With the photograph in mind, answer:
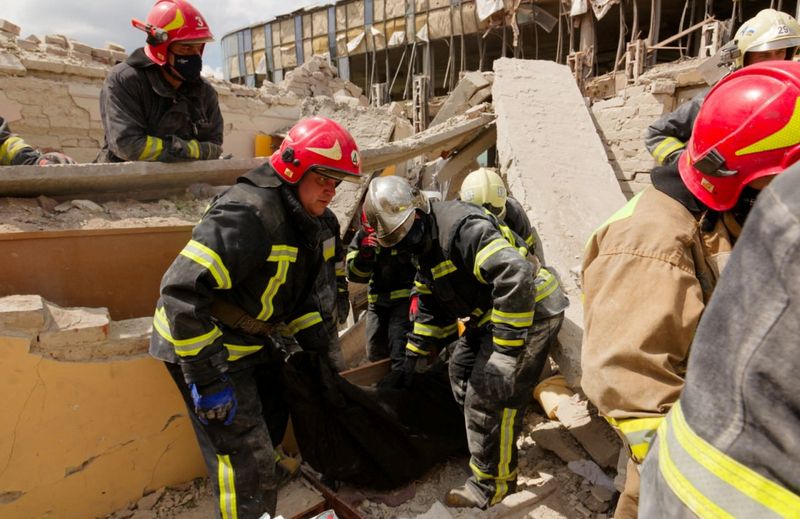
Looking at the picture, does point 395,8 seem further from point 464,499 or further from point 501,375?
point 464,499

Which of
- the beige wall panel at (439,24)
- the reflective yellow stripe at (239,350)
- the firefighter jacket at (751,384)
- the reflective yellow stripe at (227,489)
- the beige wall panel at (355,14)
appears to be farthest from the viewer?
the beige wall panel at (355,14)

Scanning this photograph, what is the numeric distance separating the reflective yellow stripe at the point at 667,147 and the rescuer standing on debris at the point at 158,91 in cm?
313

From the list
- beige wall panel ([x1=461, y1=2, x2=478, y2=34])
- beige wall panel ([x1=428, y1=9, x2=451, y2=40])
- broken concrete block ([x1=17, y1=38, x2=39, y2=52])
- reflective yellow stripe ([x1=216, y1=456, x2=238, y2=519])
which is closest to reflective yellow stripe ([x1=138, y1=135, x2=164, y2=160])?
reflective yellow stripe ([x1=216, y1=456, x2=238, y2=519])

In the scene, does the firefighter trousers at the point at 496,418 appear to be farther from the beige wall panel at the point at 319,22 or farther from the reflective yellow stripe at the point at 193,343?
the beige wall panel at the point at 319,22

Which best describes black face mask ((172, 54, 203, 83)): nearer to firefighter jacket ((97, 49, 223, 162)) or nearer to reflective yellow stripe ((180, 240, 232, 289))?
firefighter jacket ((97, 49, 223, 162))

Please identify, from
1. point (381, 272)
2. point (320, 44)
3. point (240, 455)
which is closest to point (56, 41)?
point (381, 272)

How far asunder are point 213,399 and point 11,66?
18.9 feet

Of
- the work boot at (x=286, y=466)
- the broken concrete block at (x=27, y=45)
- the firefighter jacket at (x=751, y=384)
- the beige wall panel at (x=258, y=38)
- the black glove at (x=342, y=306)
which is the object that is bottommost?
the work boot at (x=286, y=466)

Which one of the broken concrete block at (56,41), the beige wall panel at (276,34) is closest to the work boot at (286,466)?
the broken concrete block at (56,41)

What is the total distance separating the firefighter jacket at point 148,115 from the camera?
10.8 feet

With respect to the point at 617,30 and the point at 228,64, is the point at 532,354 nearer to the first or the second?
the point at 617,30

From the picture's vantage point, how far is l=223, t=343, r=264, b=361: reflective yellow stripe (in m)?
2.44

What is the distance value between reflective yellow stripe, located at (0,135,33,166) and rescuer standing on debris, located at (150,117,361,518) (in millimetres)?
2028

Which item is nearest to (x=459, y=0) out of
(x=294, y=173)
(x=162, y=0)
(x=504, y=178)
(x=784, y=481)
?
(x=504, y=178)
